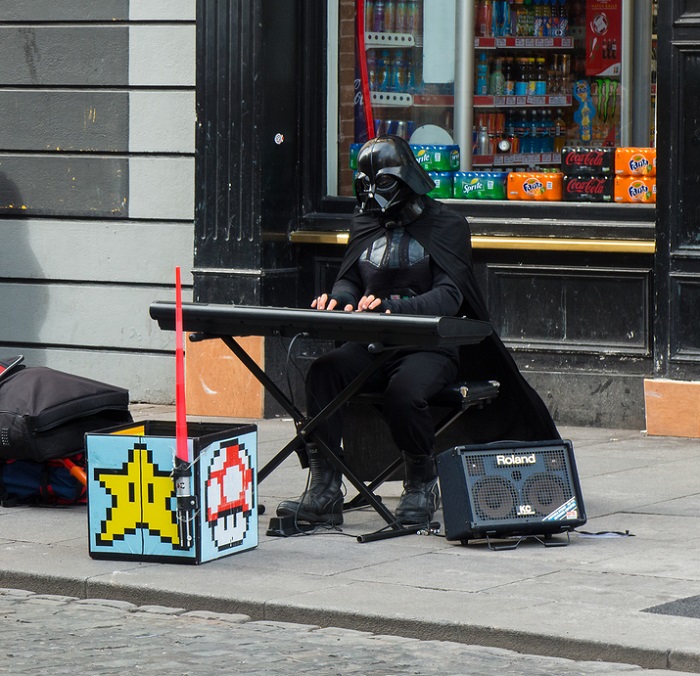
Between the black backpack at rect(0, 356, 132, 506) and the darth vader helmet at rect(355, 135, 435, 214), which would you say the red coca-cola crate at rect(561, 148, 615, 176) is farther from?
the black backpack at rect(0, 356, 132, 506)

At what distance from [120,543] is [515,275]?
4.36 meters

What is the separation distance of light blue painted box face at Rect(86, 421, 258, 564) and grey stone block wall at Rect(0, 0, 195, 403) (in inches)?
183

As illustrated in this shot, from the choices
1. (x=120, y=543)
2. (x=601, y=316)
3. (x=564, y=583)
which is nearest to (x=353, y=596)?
(x=564, y=583)

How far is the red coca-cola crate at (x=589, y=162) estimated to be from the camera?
1022 cm

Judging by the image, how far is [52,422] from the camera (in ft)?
24.5

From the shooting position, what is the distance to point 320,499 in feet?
23.5

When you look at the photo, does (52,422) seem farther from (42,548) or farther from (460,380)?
(460,380)

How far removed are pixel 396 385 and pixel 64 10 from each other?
18.4 ft

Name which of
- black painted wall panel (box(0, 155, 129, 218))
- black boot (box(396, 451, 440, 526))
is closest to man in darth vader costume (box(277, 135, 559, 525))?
black boot (box(396, 451, 440, 526))

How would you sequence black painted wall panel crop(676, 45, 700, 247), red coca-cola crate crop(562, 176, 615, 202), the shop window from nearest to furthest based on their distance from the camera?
1. black painted wall panel crop(676, 45, 700, 247)
2. red coca-cola crate crop(562, 176, 615, 202)
3. the shop window

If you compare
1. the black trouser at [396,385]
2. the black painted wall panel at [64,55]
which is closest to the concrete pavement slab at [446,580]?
the black trouser at [396,385]

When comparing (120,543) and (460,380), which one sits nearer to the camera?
(120,543)

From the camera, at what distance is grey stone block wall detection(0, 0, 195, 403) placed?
36.8ft

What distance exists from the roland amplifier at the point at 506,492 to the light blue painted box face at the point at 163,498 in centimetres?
84
